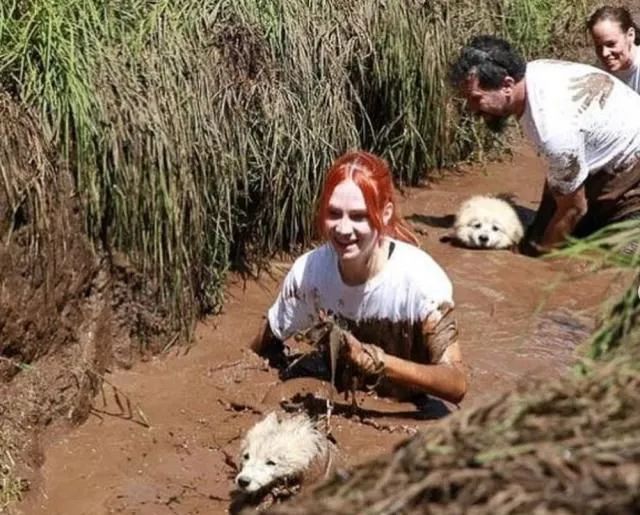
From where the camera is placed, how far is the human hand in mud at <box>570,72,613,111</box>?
742 cm

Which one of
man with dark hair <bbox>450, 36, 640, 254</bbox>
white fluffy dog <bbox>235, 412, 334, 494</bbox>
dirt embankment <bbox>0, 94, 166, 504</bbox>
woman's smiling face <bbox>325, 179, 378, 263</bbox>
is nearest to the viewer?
white fluffy dog <bbox>235, 412, 334, 494</bbox>

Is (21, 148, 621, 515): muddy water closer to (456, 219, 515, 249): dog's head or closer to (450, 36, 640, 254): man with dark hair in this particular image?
(456, 219, 515, 249): dog's head

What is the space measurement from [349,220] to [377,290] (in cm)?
32

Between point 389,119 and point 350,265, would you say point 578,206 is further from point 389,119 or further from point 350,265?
point 350,265

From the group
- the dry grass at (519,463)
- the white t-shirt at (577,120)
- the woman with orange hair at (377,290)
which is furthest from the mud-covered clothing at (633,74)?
→ the dry grass at (519,463)

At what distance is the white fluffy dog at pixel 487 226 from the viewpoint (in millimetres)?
7723

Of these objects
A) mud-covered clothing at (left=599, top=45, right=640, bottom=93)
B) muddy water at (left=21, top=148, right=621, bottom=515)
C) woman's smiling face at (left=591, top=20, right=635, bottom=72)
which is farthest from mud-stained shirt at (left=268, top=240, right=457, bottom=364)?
mud-covered clothing at (left=599, top=45, right=640, bottom=93)

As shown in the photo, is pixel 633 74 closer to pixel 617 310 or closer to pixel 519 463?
pixel 617 310

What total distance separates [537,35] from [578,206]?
8.32ft

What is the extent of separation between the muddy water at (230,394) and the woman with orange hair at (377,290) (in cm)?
26

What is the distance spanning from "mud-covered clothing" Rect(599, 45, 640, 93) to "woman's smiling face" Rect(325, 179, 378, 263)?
3.46 meters

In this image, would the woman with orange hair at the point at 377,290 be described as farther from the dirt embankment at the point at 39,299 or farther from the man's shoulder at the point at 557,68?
the man's shoulder at the point at 557,68

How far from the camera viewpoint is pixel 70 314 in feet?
19.4

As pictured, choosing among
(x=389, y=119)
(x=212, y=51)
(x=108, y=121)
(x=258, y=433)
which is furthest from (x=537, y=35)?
(x=258, y=433)
